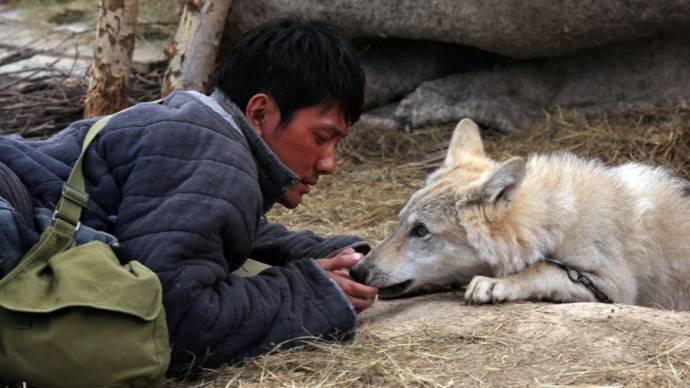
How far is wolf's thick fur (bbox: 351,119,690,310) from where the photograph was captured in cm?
436

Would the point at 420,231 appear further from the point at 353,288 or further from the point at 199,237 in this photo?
the point at 199,237

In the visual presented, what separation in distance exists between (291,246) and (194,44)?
3959 millimetres

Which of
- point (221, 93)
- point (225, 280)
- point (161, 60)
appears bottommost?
point (161, 60)

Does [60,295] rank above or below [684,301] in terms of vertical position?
above

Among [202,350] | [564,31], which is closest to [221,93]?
[202,350]

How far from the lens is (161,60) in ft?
34.1

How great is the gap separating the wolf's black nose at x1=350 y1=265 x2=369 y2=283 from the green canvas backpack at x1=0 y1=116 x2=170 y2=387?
144cm

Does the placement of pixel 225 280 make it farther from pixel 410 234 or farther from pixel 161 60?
pixel 161 60

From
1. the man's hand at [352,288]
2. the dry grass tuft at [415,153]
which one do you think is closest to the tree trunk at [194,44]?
the dry grass tuft at [415,153]

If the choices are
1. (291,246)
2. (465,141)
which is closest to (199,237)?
(291,246)

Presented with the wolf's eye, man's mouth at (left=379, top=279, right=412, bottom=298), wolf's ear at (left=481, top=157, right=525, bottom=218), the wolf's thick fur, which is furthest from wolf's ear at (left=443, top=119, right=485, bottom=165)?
man's mouth at (left=379, top=279, right=412, bottom=298)

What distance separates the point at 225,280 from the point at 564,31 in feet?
16.6

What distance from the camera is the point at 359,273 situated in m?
4.34

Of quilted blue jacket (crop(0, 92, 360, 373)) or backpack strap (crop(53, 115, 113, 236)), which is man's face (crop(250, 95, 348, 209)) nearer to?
quilted blue jacket (crop(0, 92, 360, 373))
